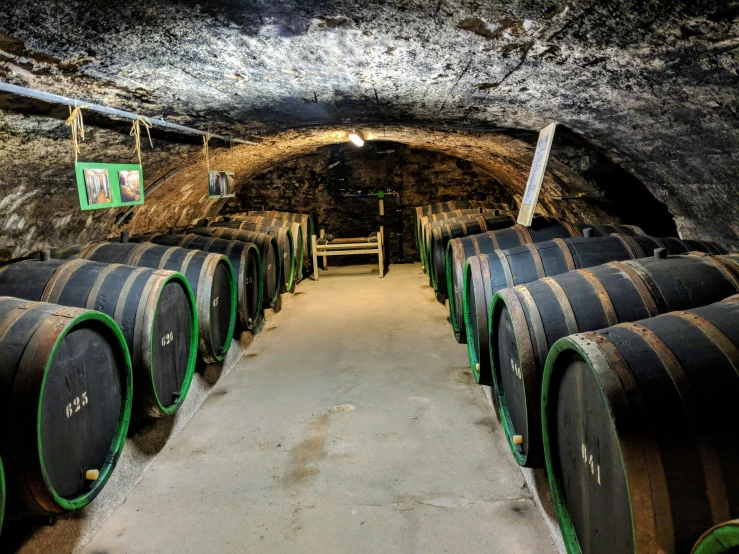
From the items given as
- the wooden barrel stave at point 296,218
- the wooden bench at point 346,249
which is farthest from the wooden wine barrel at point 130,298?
the wooden bench at point 346,249

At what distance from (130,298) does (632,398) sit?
2.69m

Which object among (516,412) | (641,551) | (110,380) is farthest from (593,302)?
(110,380)

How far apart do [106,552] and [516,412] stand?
218cm

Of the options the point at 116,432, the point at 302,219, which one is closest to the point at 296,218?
the point at 302,219

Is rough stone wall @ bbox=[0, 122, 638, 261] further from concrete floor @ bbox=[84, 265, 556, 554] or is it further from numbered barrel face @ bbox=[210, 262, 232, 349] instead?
concrete floor @ bbox=[84, 265, 556, 554]

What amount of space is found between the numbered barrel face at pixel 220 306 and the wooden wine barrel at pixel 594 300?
2.57 meters

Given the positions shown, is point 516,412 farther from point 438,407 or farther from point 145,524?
point 145,524

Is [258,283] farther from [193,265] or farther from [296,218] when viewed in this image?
[296,218]

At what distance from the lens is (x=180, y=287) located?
11.7 ft

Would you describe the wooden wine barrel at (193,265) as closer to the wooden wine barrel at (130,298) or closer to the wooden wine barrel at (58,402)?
the wooden wine barrel at (130,298)

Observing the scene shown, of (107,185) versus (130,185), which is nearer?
(107,185)

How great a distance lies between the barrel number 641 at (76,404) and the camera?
2295mm

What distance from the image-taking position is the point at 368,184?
37.6 feet

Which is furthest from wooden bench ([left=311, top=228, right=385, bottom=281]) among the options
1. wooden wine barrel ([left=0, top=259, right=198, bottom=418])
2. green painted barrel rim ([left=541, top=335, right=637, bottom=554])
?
green painted barrel rim ([left=541, top=335, right=637, bottom=554])
